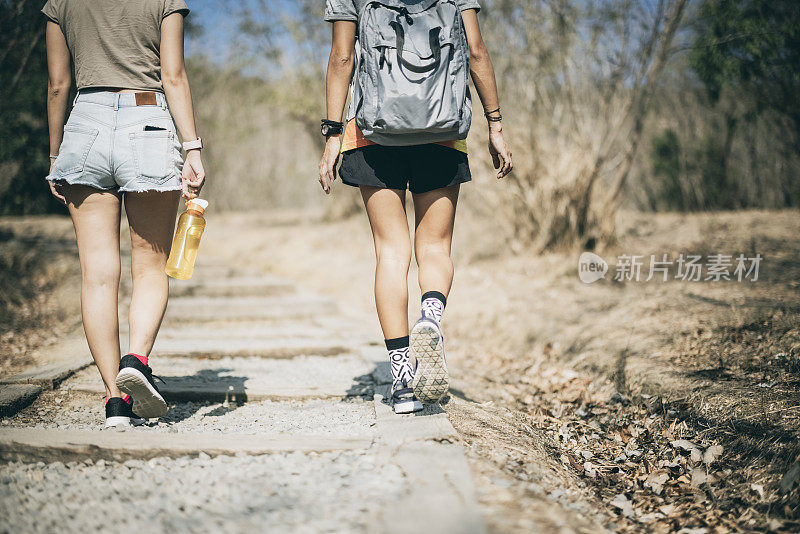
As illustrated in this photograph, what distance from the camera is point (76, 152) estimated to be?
2.06 metres

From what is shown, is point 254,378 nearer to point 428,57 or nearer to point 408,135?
point 408,135

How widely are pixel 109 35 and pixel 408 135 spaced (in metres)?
1.18

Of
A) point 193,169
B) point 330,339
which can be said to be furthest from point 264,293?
point 193,169

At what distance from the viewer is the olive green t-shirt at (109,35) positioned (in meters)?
2.11

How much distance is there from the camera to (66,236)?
21.1ft

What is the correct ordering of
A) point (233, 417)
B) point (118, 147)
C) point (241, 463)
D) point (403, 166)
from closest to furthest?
1. point (241, 463)
2. point (118, 147)
3. point (403, 166)
4. point (233, 417)

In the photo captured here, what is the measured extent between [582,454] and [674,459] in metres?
0.35

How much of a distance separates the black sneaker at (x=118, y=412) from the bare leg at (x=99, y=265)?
0.04 m

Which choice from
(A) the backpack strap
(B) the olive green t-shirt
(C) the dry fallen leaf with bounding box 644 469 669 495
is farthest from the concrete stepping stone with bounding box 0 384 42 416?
(C) the dry fallen leaf with bounding box 644 469 669 495

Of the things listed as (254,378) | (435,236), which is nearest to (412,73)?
(435,236)

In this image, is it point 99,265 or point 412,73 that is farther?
point 99,265

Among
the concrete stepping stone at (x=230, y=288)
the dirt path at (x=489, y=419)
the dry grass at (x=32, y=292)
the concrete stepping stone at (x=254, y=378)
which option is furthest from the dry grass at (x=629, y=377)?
the dry grass at (x=32, y=292)

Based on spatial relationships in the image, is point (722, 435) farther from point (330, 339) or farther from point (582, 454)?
point (330, 339)

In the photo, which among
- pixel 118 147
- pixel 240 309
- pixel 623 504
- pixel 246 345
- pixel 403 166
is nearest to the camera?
pixel 623 504
